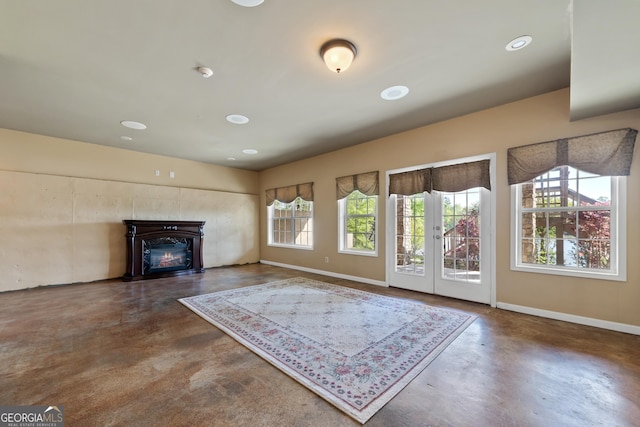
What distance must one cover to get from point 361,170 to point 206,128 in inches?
113

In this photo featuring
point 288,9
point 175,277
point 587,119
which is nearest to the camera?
point 288,9

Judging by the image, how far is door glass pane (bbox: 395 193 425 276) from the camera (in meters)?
4.46

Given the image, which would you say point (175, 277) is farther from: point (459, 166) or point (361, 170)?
point (459, 166)

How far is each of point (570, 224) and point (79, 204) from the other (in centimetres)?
782

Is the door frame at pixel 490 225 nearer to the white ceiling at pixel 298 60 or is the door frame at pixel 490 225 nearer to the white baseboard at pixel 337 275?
the white baseboard at pixel 337 275

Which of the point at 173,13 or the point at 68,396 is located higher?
the point at 173,13

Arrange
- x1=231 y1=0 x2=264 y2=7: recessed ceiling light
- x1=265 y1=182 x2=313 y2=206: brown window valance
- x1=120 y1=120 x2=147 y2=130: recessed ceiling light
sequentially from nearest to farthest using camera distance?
x1=231 y1=0 x2=264 y2=7: recessed ceiling light → x1=120 y1=120 x2=147 y2=130: recessed ceiling light → x1=265 y1=182 x2=313 y2=206: brown window valance

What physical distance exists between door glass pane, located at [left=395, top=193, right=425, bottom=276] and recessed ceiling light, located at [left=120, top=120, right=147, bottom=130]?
14.5 ft

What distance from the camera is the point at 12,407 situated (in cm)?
169

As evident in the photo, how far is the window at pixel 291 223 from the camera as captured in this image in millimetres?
6560

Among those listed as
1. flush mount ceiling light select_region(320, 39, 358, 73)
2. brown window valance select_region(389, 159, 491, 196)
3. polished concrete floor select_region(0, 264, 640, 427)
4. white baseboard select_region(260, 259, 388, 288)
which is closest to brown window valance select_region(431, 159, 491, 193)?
brown window valance select_region(389, 159, 491, 196)

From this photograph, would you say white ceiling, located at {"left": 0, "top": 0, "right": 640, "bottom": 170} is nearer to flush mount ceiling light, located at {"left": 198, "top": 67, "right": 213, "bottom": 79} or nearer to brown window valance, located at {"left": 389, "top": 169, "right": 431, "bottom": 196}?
flush mount ceiling light, located at {"left": 198, "top": 67, "right": 213, "bottom": 79}

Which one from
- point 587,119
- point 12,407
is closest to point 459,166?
point 587,119

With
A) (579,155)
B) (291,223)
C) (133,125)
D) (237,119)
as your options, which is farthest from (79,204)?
(579,155)
